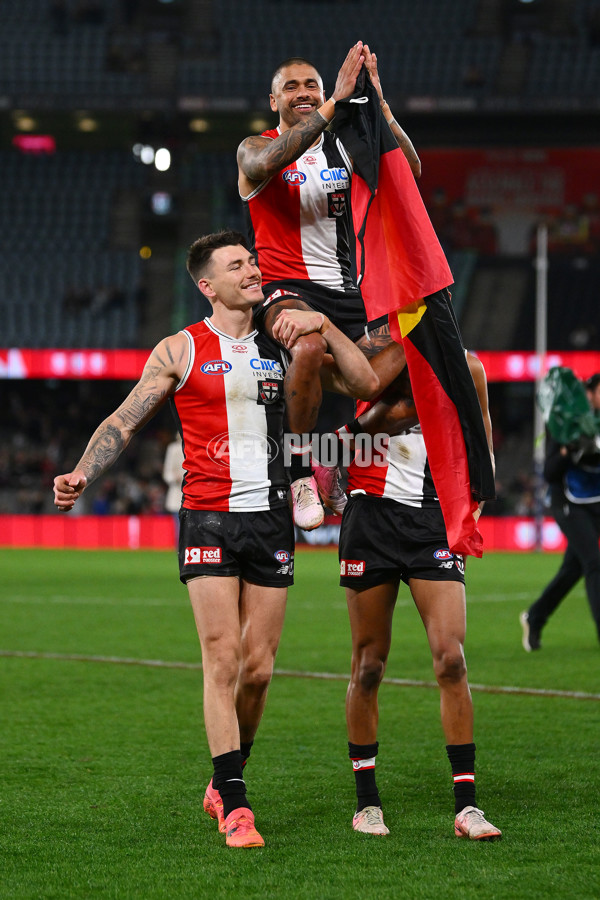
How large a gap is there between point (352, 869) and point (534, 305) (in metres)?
24.5

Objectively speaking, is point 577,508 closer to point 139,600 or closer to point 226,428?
point 226,428

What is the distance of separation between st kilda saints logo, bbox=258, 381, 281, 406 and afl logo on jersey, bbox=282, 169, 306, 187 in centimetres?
99

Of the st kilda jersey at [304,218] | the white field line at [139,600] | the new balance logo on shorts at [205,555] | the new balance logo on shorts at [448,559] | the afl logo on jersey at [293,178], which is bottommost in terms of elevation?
the white field line at [139,600]

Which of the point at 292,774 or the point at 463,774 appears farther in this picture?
the point at 292,774

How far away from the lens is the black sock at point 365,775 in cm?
441

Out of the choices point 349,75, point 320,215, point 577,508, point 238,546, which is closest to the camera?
point 238,546

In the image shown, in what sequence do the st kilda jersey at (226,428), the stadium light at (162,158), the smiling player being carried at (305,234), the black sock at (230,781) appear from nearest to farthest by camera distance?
the black sock at (230,781)
the st kilda jersey at (226,428)
the smiling player being carried at (305,234)
the stadium light at (162,158)

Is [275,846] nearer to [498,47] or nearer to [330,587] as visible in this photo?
[330,587]

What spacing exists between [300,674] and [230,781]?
4236mm

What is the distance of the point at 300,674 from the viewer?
834 centimetres

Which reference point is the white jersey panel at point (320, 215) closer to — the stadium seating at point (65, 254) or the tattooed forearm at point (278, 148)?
the tattooed forearm at point (278, 148)

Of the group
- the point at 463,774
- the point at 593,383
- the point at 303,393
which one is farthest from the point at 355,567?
the point at 593,383

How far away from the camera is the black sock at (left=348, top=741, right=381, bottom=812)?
4.41 m

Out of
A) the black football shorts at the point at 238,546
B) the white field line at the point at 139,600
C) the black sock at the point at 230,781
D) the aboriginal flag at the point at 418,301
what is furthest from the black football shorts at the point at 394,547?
the white field line at the point at 139,600
